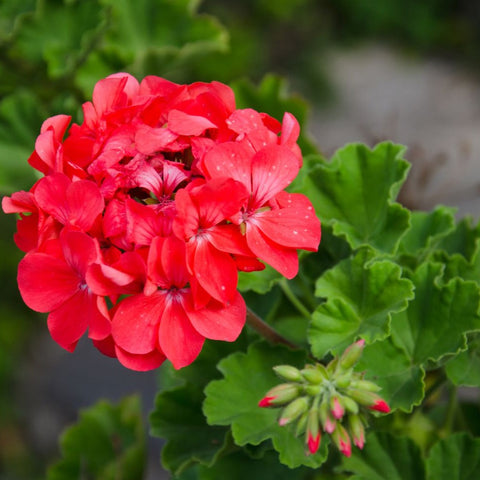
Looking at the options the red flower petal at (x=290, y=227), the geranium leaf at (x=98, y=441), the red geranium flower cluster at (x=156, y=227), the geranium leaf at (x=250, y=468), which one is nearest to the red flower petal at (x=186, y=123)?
the red geranium flower cluster at (x=156, y=227)

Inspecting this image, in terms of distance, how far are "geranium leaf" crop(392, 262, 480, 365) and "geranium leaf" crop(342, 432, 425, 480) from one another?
0.54 ft

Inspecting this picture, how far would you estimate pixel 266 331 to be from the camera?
136 cm

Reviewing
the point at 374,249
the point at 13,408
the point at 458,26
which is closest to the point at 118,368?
the point at 13,408

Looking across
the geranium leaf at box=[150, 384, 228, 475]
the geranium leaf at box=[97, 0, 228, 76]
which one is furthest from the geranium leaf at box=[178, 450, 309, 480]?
the geranium leaf at box=[97, 0, 228, 76]

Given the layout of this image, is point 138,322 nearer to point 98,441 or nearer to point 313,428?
point 313,428

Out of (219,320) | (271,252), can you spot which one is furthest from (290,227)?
(219,320)

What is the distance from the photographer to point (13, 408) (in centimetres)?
400

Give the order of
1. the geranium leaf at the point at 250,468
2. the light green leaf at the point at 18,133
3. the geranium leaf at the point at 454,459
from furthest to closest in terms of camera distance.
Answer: the light green leaf at the point at 18,133 → the geranium leaf at the point at 250,468 → the geranium leaf at the point at 454,459

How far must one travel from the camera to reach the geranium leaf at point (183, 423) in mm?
1490

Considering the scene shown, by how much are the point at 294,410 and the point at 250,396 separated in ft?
1.07

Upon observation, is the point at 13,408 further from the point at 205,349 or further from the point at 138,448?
the point at 205,349

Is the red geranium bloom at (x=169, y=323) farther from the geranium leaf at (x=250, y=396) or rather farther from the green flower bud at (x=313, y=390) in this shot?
the geranium leaf at (x=250, y=396)

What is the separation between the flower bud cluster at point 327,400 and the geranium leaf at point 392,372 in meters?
0.22

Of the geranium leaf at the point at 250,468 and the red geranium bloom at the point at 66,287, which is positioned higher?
the red geranium bloom at the point at 66,287
